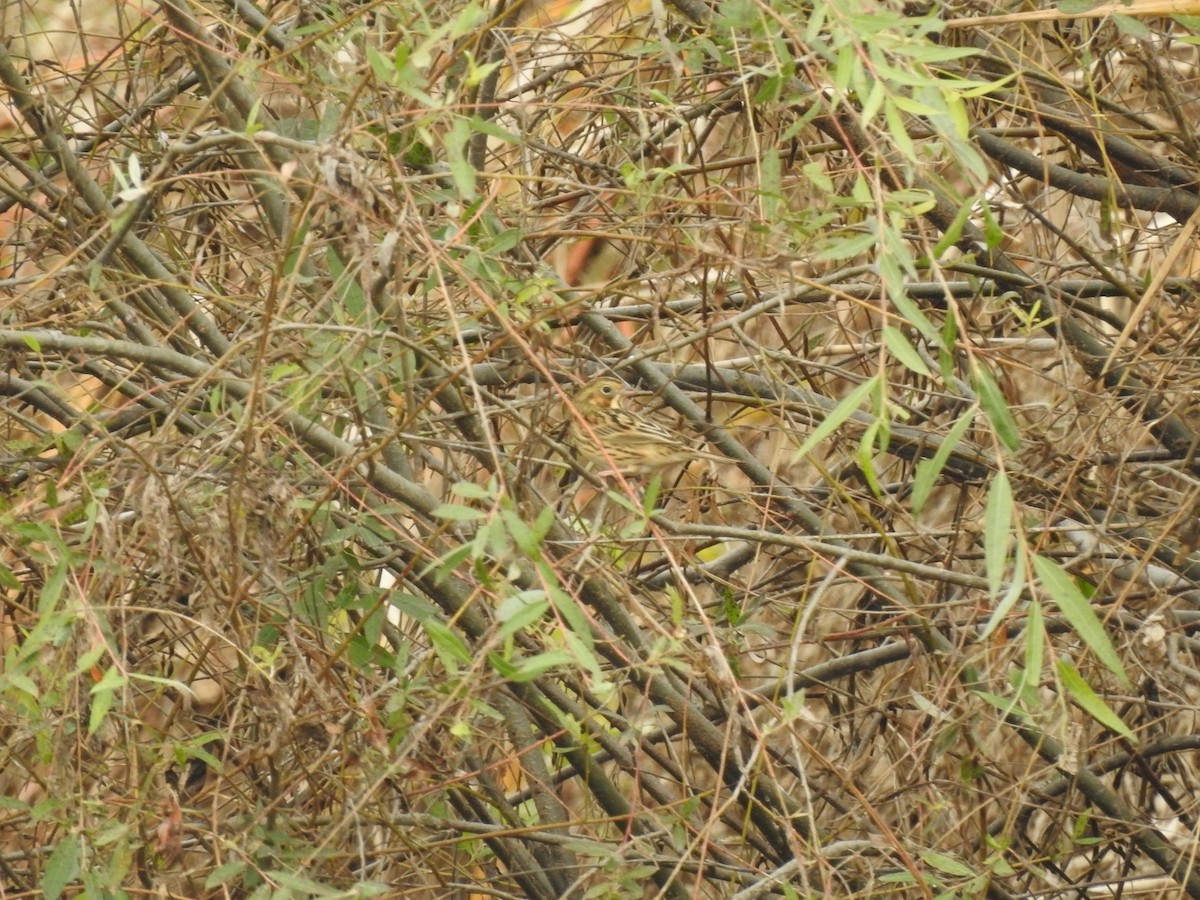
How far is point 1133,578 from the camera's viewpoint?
131 inches

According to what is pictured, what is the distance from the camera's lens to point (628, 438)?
15.6ft

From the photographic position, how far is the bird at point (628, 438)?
4410 millimetres

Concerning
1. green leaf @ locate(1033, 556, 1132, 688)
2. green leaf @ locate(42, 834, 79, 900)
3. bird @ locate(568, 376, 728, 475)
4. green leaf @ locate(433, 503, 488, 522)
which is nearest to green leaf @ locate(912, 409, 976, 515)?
green leaf @ locate(1033, 556, 1132, 688)

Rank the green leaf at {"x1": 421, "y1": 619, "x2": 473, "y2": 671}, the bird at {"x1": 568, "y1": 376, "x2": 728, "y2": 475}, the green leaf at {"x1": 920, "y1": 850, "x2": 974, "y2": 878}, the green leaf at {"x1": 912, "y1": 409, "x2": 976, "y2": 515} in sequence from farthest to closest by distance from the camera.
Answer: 1. the bird at {"x1": 568, "y1": 376, "x2": 728, "y2": 475}
2. the green leaf at {"x1": 920, "y1": 850, "x2": 974, "y2": 878}
3. the green leaf at {"x1": 421, "y1": 619, "x2": 473, "y2": 671}
4. the green leaf at {"x1": 912, "y1": 409, "x2": 976, "y2": 515}

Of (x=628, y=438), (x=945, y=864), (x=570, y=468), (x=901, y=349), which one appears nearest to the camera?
(x=901, y=349)

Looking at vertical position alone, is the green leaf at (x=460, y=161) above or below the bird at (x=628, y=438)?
above

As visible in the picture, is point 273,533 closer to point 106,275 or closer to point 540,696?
point 540,696

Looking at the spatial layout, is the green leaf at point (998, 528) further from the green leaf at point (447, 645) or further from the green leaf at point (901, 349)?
the green leaf at point (447, 645)

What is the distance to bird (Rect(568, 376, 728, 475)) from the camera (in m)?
4.41

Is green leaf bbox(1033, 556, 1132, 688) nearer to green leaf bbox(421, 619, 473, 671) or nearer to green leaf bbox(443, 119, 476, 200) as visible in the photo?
green leaf bbox(421, 619, 473, 671)

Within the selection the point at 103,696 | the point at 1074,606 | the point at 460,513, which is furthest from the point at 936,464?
the point at 103,696

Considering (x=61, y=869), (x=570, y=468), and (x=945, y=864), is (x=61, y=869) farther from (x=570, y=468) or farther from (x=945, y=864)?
(x=945, y=864)

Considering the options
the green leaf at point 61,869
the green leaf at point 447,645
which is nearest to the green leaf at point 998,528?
the green leaf at point 447,645

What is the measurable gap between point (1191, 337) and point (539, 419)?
66.4 inches
